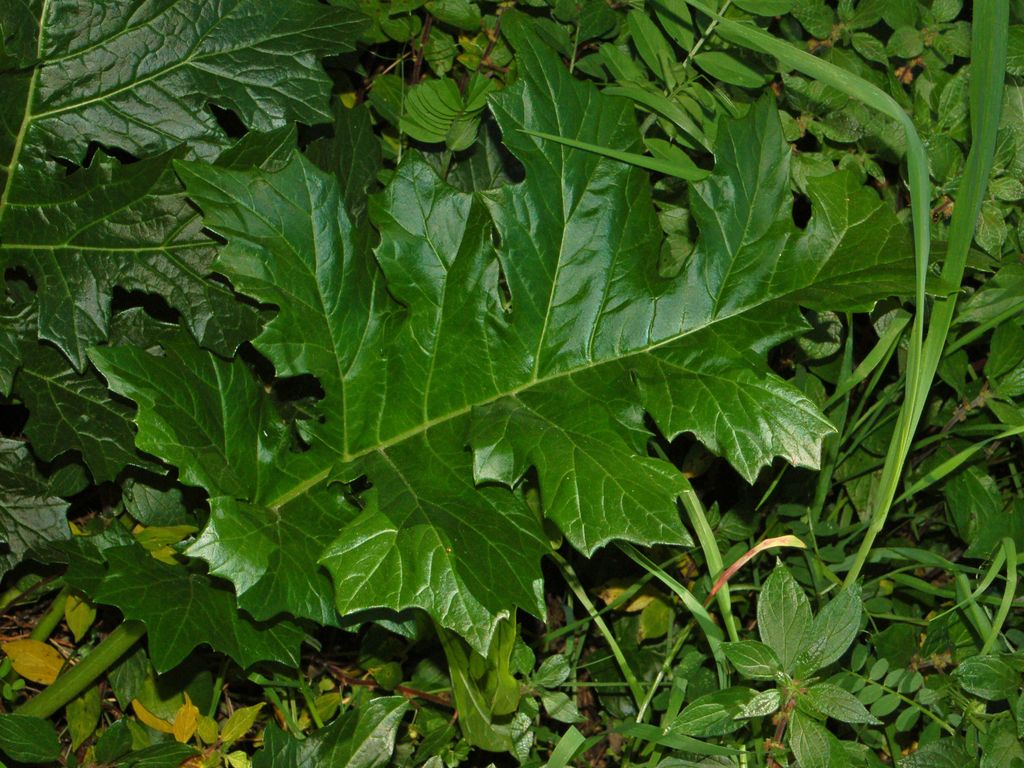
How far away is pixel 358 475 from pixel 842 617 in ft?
3.01

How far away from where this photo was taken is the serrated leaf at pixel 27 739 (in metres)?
2.00

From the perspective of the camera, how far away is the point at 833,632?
6.48 ft

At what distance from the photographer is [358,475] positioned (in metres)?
2.05

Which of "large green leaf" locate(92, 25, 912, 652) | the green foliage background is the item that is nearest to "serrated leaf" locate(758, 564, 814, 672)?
the green foliage background

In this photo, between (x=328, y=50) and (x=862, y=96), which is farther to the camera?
(x=328, y=50)

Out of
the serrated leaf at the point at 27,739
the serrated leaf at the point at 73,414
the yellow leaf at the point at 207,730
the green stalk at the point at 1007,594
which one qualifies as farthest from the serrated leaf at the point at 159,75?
the green stalk at the point at 1007,594

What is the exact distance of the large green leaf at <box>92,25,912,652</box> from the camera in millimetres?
1886

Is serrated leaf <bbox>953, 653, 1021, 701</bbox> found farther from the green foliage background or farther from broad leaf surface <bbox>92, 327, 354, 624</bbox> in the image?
broad leaf surface <bbox>92, 327, 354, 624</bbox>

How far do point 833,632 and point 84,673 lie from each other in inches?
55.8

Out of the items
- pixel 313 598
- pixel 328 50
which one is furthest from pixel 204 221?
pixel 313 598

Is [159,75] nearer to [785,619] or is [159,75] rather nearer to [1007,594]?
[785,619]

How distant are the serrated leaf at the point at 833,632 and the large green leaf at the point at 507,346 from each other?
283 millimetres

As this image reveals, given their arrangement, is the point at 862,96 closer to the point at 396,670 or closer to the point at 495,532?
the point at 495,532

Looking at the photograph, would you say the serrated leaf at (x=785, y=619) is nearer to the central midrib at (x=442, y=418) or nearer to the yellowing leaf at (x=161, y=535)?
the central midrib at (x=442, y=418)
